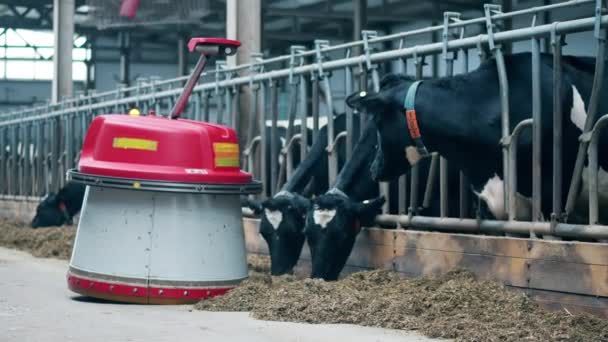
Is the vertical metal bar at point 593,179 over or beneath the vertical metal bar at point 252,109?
beneath

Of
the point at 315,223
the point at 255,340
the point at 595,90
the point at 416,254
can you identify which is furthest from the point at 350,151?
the point at 255,340

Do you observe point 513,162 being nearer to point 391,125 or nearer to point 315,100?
point 391,125

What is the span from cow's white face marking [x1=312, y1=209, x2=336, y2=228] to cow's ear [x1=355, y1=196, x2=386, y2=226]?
→ 22 cm

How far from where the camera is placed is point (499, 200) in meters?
8.74

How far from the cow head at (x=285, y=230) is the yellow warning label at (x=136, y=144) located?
6.86 ft

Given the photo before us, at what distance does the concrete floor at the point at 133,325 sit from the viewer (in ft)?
22.3

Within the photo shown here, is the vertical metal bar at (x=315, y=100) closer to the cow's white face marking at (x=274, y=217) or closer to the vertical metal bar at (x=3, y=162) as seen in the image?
the cow's white face marking at (x=274, y=217)

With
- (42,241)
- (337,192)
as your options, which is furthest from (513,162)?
(42,241)

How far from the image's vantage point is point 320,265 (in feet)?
32.0

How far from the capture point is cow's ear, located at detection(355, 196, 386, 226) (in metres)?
9.91

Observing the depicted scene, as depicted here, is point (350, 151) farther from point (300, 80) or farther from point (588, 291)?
point (588, 291)

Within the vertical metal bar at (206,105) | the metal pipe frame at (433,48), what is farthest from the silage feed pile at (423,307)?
the vertical metal bar at (206,105)

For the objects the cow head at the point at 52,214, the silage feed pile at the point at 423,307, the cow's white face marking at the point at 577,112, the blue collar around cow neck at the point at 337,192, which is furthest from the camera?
the cow head at the point at 52,214

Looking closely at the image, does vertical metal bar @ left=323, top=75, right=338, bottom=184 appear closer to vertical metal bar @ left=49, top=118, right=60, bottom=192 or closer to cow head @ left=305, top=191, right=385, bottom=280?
cow head @ left=305, top=191, right=385, bottom=280
